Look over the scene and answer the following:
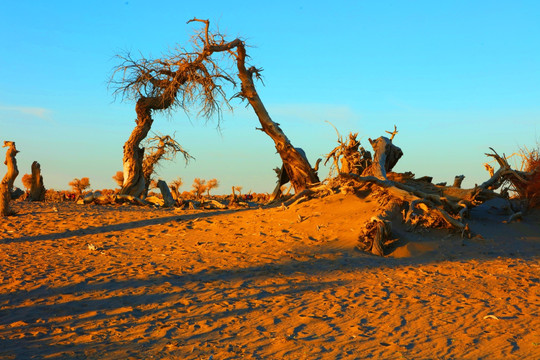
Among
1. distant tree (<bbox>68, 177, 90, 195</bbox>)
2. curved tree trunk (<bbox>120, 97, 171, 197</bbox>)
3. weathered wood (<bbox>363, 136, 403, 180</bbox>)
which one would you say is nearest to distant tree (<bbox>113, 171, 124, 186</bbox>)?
distant tree (<bbox>68, 177, 90, 195</bbox>)

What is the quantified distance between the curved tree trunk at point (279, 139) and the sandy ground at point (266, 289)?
2.31 m

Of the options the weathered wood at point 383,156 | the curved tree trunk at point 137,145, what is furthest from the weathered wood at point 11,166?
the weathered wood at point 383,156

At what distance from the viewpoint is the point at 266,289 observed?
303 inches

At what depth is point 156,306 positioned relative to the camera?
275 inches

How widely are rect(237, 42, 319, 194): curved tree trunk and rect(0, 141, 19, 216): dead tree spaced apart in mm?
6137

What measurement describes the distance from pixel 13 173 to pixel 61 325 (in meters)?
8.61

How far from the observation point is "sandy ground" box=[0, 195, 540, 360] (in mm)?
5758

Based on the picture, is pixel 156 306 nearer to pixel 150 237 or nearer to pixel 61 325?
pixel 61 325

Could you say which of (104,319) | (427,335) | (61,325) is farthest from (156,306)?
(427,335)

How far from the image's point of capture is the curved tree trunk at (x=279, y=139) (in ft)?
46.6

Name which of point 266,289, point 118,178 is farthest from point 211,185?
point 266,289

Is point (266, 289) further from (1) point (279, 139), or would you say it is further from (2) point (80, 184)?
(2) point (80, 184)

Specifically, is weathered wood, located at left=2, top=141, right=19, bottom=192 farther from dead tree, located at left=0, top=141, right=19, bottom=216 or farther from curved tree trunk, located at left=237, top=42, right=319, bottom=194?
curved tree trunk, located at left=237, top=42, right=319, bottom=194

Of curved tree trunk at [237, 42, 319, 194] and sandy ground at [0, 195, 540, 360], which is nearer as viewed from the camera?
sandy ground at [0, 195, 540, 360]
